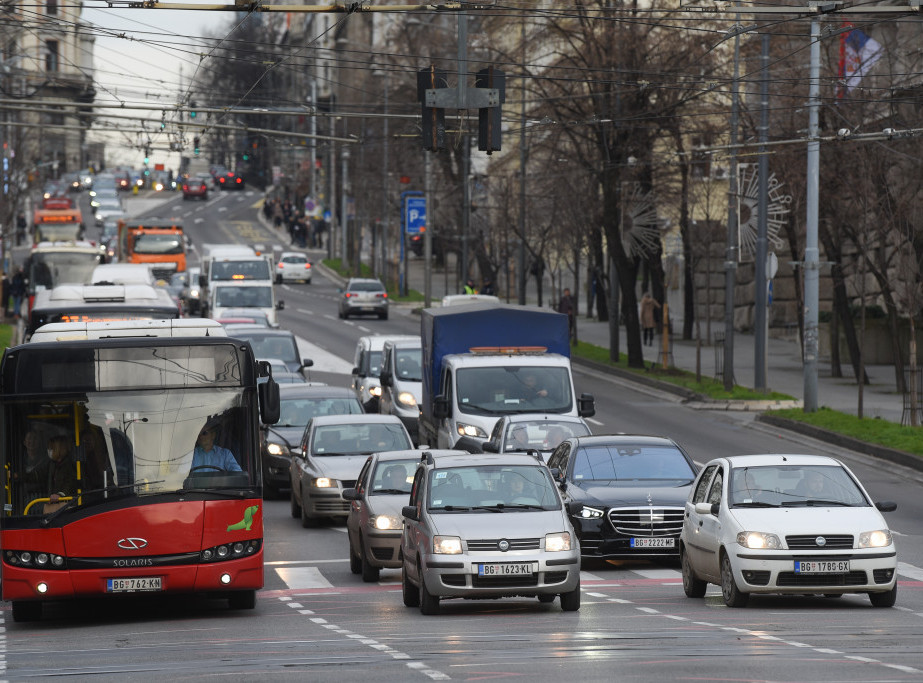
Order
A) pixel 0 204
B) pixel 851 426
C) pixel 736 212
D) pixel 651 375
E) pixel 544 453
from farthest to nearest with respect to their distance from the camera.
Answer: pixel 0 204, pixel 651 375, pixel 736 212, pixel 851 426, pixel 544 453

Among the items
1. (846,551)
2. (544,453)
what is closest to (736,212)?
(544,453)

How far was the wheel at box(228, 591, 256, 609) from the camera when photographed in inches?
625

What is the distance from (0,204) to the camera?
193ft

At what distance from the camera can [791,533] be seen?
1500cm

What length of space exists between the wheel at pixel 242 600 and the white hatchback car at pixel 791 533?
14.0 feet

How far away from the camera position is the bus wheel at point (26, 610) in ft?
51.8

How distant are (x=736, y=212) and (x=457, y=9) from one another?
21.7m

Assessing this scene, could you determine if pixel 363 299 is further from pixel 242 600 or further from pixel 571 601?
pixel 571 601

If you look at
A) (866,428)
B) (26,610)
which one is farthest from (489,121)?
(866,428)

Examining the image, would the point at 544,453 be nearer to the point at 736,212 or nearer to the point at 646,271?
the point at 736,212

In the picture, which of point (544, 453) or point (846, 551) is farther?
point (544, 453)

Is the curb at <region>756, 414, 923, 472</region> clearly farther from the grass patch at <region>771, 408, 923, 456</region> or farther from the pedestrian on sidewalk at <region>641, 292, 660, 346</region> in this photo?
the pedestrian on sidewalk at <region>641, 292, 660, 346</region>

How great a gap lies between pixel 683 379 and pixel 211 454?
3000 cm

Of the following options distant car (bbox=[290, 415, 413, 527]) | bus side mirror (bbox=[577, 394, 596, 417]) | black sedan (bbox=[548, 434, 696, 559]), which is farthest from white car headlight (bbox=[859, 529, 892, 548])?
bus side mirror (bbox=[577, 394, 596, 417])
